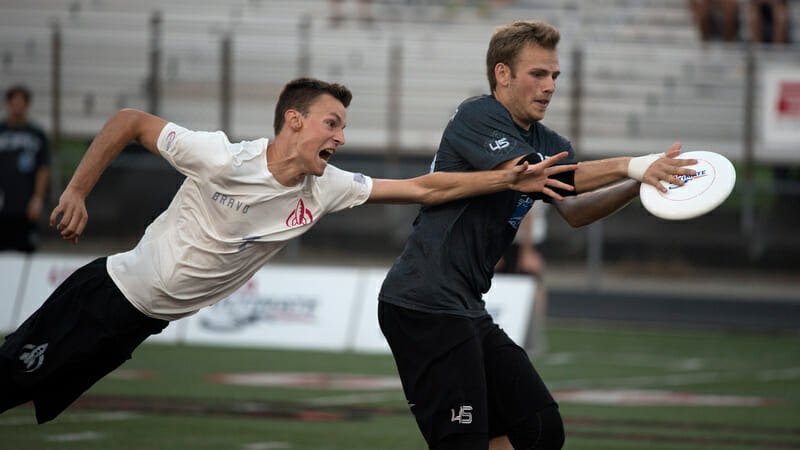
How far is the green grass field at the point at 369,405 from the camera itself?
7.71 metres

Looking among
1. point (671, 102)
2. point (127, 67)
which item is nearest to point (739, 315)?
point (671, 102)

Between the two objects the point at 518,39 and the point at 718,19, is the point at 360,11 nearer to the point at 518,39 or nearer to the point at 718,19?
the point at 718,19

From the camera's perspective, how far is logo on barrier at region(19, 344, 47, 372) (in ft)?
16.4

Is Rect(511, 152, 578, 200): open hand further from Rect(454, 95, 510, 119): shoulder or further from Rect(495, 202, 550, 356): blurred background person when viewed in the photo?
Rect(495, 202, 550, 356): blurred background person

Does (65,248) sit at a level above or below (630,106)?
below

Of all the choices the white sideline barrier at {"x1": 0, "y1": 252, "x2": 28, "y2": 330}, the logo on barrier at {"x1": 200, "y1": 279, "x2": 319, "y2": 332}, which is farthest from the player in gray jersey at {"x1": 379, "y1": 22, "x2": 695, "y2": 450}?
the white sideline barrier at {"x1": 0, "y1": 252, "x2": 28, "y2": 330}

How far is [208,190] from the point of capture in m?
5.12

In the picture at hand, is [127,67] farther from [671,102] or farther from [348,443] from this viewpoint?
[348,443]

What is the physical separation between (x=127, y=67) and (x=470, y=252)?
17.1 meters

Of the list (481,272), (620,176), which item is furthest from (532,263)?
(620,176)

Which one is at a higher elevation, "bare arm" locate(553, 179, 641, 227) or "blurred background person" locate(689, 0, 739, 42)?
"blurred background person" locate(689, 0, 739, 42)

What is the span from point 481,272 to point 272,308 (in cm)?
861

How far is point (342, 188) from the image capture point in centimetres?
527

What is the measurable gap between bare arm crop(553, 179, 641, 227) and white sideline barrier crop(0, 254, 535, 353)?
26.0 ft
